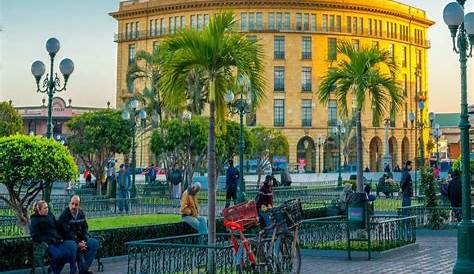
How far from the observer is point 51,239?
11.6m

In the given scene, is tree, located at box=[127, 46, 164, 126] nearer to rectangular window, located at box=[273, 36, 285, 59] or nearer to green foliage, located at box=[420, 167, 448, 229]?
green foliage, located at box=[420, 167, 448, 229]

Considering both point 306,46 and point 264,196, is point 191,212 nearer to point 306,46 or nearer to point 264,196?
point 264,196

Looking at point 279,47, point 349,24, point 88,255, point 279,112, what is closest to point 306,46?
point 279,47

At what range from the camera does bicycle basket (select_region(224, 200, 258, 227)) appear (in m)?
10.8

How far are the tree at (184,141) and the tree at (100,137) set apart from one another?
2561mm

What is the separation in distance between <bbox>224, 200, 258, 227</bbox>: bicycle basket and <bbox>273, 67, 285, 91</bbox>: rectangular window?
70.2 metres

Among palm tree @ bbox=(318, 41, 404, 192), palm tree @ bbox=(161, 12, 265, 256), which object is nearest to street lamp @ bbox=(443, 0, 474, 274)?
palm tree @ bbox=(161, 12, 265, 256)

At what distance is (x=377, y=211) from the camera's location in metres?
26.9

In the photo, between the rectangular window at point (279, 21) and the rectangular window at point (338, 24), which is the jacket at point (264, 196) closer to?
the rectangular window at point (279, 21)

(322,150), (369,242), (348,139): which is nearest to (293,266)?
(369,242)

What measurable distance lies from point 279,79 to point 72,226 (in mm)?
70089

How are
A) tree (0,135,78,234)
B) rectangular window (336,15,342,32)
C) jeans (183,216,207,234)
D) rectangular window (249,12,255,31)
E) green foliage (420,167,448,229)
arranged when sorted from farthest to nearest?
rectangular window (336,15,342,32)
rectangular window (249,12,255,31)
green foliage (420,167,448,229)
jeans (183,216,207,234)
tree (0,135,78,234)

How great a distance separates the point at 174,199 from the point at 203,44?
2040cm

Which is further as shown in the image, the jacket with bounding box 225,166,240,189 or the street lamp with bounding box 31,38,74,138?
the jacket with bounding box 225,166,240,189
